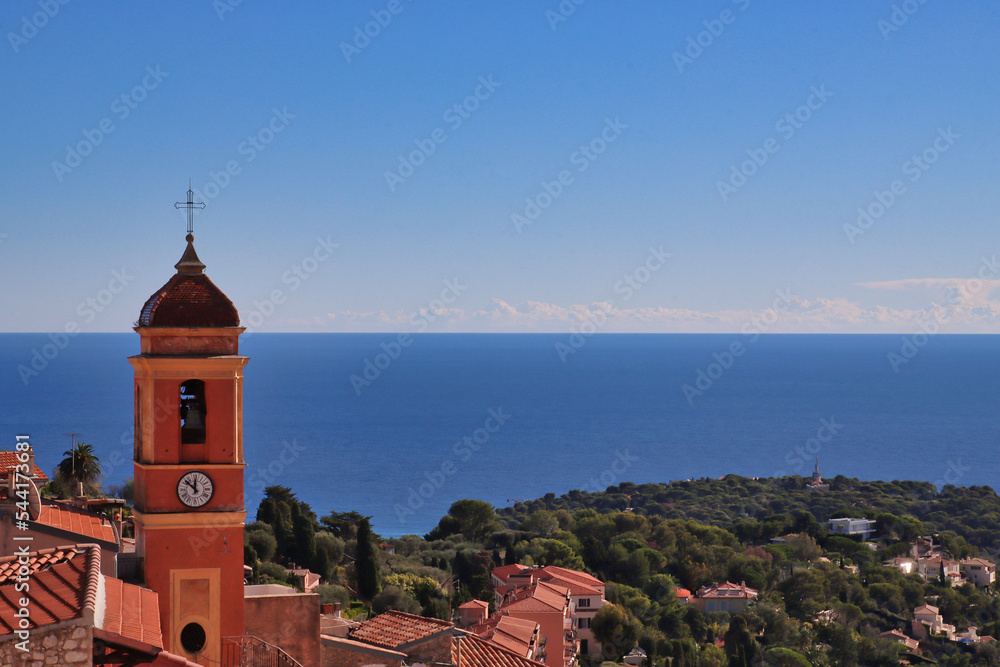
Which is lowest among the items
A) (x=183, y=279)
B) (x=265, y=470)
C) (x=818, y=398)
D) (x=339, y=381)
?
(x=183, y=279)

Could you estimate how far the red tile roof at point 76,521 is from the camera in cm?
948

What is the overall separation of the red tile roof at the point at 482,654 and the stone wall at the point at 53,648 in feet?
23.4

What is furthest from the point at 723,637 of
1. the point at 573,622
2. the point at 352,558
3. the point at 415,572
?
the point at 352,558

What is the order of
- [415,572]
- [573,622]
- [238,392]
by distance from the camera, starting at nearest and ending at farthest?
[238,392] < [573,622] < [415,572]

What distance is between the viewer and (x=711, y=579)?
4241 cm

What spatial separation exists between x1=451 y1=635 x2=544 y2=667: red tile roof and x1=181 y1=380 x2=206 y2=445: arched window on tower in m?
4.18

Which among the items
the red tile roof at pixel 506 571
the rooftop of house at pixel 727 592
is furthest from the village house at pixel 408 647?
the rooftop of house at pixel 727 592

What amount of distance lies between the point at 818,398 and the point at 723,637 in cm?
14475

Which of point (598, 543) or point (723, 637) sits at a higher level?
point (598, 543)

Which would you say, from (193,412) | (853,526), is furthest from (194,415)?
(853,526)

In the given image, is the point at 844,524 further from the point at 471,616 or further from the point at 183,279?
the point at 183,279

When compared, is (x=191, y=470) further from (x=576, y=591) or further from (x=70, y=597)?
(x=576, y=591)

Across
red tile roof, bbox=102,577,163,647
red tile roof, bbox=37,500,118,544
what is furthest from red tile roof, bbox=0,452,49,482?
red tile roof, bbox=102,577,163,647

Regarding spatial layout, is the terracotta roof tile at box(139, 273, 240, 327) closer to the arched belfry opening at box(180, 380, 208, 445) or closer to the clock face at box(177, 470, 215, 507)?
the arched belfry opening at box(180, 380, 208, 445)
